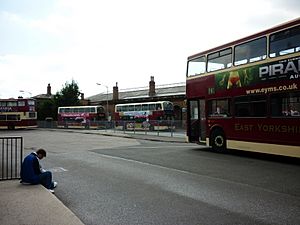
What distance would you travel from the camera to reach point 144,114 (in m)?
47.6

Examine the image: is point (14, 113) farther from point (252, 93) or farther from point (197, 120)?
point (252, 93)

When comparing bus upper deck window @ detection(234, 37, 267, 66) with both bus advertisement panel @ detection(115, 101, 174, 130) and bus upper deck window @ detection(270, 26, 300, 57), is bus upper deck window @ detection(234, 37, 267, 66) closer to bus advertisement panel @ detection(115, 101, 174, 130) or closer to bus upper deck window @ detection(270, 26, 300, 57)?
bus upper deck window @ detection(270, 26, 300, 57)

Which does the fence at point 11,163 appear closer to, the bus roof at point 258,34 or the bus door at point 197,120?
the bus door at point 197,120

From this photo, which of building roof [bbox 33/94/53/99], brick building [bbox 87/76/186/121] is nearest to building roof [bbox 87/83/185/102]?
brick building [bbox 87/76/186/121]

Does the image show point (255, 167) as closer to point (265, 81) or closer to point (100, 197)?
point (265, 81)

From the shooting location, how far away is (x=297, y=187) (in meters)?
8.98

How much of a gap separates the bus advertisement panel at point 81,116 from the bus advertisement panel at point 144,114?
5.28 meters

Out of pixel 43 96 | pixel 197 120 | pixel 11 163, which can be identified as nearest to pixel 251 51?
pixel 197 120

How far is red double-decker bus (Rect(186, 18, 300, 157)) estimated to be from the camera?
41.3 feet

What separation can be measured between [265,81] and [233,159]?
3390 millimetres

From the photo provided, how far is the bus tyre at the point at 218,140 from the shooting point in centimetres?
1642

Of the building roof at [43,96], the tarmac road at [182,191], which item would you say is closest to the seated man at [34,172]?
the tarmac road at [182,191]

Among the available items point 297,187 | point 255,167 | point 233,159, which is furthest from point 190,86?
point 297,187

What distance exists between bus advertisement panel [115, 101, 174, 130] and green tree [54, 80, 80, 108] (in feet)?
72.3
